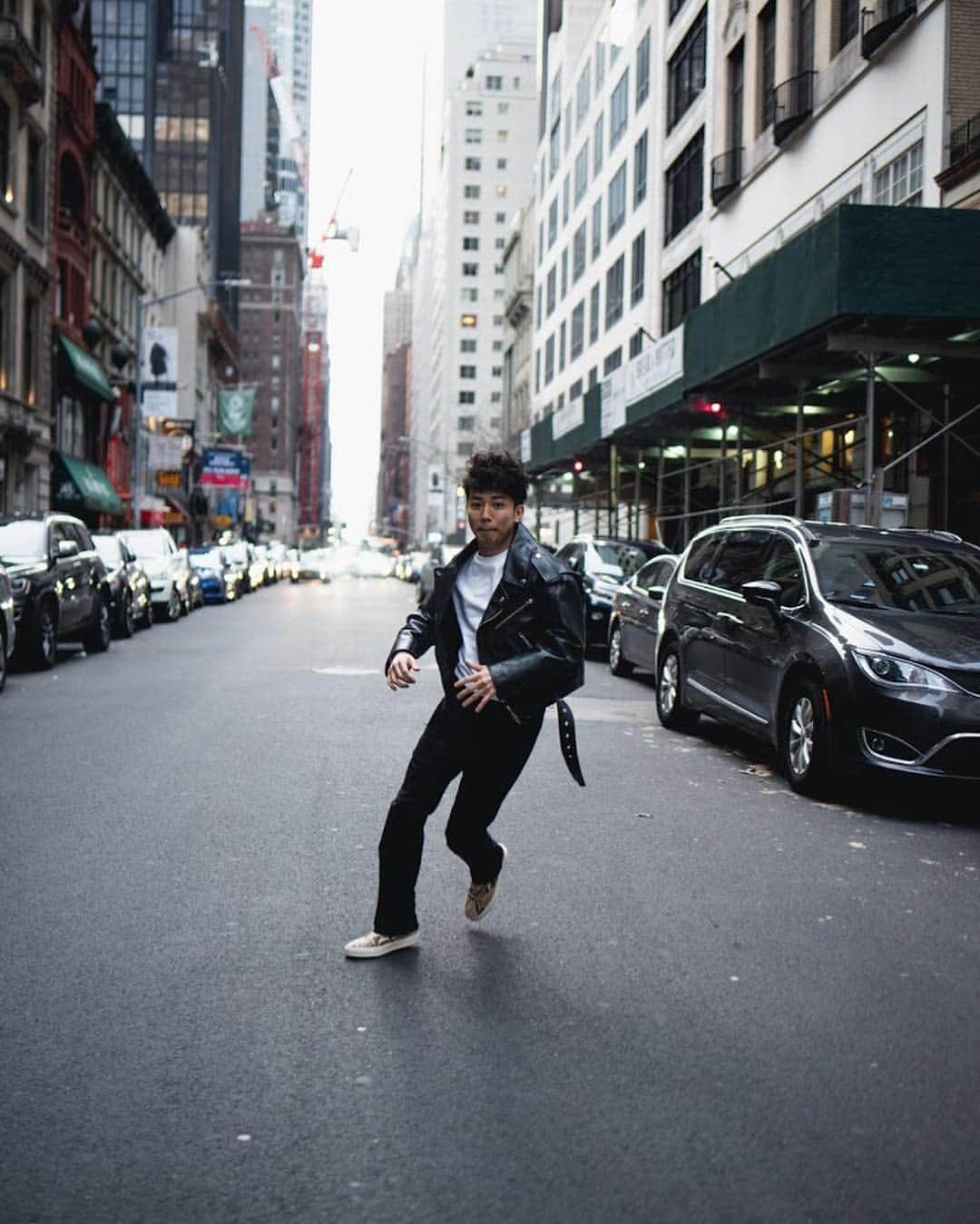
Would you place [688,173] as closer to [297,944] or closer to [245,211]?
[297,944]

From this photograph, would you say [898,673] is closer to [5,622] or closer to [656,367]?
[5,622]

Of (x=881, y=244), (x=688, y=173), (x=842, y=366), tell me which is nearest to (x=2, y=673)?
(x=881, y=244)

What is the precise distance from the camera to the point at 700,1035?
14.4ft

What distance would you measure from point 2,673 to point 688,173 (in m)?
27.9

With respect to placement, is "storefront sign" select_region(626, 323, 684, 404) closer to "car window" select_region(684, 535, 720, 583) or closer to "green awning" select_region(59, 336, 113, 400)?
"car window" select_region(684, 535, 720, 583)

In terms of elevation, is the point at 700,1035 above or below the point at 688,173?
below

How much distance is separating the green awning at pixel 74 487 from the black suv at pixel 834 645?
33.3 m

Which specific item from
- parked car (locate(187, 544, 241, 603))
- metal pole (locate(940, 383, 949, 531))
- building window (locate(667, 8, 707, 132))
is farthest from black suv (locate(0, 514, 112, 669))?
building window (locate(667, 8, 707, 132))

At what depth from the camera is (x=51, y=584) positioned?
673 inches

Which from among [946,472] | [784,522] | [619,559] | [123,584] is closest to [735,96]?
[946,472]

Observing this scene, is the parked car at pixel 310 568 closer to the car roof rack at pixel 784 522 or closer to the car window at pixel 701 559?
the car window at pixel 701 559

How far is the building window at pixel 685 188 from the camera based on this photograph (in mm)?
36031

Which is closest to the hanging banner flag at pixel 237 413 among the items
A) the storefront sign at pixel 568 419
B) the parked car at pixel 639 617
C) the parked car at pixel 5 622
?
the storefront sign at pixel 568 419

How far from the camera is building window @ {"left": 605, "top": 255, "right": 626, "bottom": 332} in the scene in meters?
46.4
